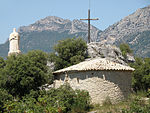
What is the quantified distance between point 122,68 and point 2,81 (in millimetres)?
9890

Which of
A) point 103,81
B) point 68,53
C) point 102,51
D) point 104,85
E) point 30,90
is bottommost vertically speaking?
point 30,90

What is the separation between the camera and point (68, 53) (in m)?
32.3

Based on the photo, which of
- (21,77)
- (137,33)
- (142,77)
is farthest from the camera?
(137,33)

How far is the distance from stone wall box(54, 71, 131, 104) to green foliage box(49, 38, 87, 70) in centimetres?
Answer: 1066

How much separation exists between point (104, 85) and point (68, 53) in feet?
43.0

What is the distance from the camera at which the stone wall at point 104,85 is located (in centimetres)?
1984

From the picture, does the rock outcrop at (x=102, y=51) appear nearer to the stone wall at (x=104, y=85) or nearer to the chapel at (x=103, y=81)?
the chapel at (x=103, y=81)

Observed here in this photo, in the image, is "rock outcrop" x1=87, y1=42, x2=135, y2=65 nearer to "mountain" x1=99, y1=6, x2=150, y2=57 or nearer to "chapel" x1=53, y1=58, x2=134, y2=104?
"chapel" x1=53, y1=58, x2=134, y2=104

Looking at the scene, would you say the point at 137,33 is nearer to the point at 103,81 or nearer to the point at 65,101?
the point at 103,81

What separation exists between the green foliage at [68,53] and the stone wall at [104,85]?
10662 mm

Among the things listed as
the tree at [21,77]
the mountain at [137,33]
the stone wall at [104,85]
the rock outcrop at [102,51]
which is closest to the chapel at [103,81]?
the stone wall at [104,85]

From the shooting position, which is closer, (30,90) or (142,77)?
(30,90)

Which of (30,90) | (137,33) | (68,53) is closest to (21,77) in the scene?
(30,90)

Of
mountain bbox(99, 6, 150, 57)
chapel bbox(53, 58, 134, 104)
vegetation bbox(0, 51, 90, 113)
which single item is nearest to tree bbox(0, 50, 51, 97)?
vegetation bbox(0, 51, 90, 113)
